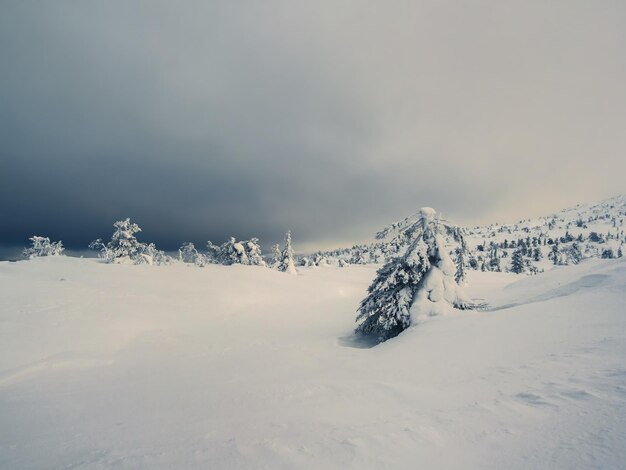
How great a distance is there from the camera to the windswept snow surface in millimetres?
3096

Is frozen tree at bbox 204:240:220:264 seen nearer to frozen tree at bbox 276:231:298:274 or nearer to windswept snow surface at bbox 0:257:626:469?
frozen tree at bbox 276:231:298:274

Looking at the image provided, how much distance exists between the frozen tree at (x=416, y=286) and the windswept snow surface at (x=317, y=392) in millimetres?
1216

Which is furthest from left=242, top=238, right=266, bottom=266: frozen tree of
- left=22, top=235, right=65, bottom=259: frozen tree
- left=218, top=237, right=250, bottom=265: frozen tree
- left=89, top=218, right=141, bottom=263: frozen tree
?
left=22, top=235, right=65, bottom=259: frozen tree

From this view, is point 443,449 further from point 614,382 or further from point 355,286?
point 355,286

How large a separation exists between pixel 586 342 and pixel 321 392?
511cm

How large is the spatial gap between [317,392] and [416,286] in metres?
9.08

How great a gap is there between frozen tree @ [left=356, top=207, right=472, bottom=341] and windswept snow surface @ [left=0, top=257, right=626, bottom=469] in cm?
122

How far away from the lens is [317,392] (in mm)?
5629

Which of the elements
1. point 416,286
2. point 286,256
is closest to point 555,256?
point 286,256

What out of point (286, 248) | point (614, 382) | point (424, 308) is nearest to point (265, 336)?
point (424, 308)

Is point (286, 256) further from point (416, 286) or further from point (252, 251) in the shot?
point (416, 286)

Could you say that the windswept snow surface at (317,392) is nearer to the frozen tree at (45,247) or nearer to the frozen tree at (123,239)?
the frozen tree at (123,239)

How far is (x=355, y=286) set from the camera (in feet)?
132

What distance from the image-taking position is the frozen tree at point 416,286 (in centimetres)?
1238
